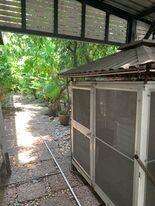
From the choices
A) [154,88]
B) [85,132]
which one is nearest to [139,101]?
[154,88]

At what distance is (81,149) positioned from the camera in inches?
176

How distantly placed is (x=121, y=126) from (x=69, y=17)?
3.24 m

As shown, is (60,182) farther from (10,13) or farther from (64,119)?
(64,119)

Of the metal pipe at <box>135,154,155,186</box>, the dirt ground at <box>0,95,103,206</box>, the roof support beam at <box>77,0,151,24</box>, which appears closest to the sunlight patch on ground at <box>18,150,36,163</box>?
the dirt ground at <box>0,95,103,206</box>

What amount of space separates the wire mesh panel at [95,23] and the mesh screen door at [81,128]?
1702mm

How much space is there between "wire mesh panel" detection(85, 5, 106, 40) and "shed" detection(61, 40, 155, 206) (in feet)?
5.47

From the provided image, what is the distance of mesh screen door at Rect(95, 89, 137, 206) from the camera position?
275 cm

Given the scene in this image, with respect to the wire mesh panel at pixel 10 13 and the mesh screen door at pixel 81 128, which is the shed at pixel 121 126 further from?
the wire mesh panel at pixel 10 13

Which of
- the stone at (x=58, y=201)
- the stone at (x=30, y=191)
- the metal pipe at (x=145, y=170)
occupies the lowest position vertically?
the stone at (x=58, y=201)

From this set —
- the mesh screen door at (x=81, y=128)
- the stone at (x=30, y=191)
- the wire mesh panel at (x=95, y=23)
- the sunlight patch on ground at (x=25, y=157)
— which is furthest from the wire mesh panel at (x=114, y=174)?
the wire mesh panel at (x=95, y=23)

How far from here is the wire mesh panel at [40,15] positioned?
455cm

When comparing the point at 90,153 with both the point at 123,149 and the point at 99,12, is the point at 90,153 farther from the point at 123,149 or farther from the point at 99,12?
the point at 99,12

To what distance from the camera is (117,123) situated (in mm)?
3004

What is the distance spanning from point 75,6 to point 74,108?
246cm
